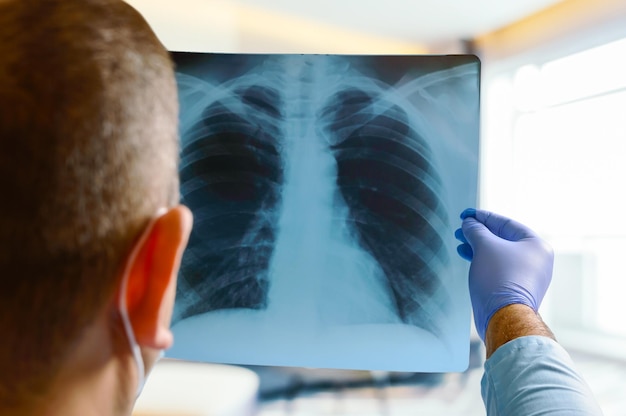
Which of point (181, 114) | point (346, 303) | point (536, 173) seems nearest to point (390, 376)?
point (346, 303)

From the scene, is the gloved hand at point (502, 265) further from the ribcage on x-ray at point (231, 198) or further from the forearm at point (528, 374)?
the ribcage on x-ray at point (231, 198)

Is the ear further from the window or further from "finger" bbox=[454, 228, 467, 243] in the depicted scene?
the window

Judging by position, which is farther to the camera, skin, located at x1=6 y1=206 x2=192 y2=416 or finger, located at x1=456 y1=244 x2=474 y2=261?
finger, located at x1=456 y1=244 x2=474 y2=261

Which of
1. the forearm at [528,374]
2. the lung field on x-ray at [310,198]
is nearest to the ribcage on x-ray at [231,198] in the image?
the lung field on x-ray at [310,198]

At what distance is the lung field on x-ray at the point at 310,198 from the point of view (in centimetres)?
112

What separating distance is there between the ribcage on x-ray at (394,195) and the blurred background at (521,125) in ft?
0.41

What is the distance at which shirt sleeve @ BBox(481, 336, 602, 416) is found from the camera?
2.54 ft

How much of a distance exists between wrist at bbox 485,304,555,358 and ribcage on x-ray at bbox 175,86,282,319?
45 centimetres

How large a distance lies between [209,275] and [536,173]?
2.28 feet

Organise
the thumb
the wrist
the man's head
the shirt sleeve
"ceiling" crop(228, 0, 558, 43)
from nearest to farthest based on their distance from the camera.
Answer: the man's head < the shirt sleeve < the wrist < the thumb < "ceiling" crop(228, 0, 558, 43)

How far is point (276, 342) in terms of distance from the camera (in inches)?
45.0

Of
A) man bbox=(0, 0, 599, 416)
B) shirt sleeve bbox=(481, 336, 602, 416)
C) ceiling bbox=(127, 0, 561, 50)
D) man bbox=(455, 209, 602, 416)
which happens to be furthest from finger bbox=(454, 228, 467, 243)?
man bbox=(0, 0, 599, 416)

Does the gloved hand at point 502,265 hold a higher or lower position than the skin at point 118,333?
lower

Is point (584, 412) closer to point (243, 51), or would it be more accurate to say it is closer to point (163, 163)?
point (163, 163)
